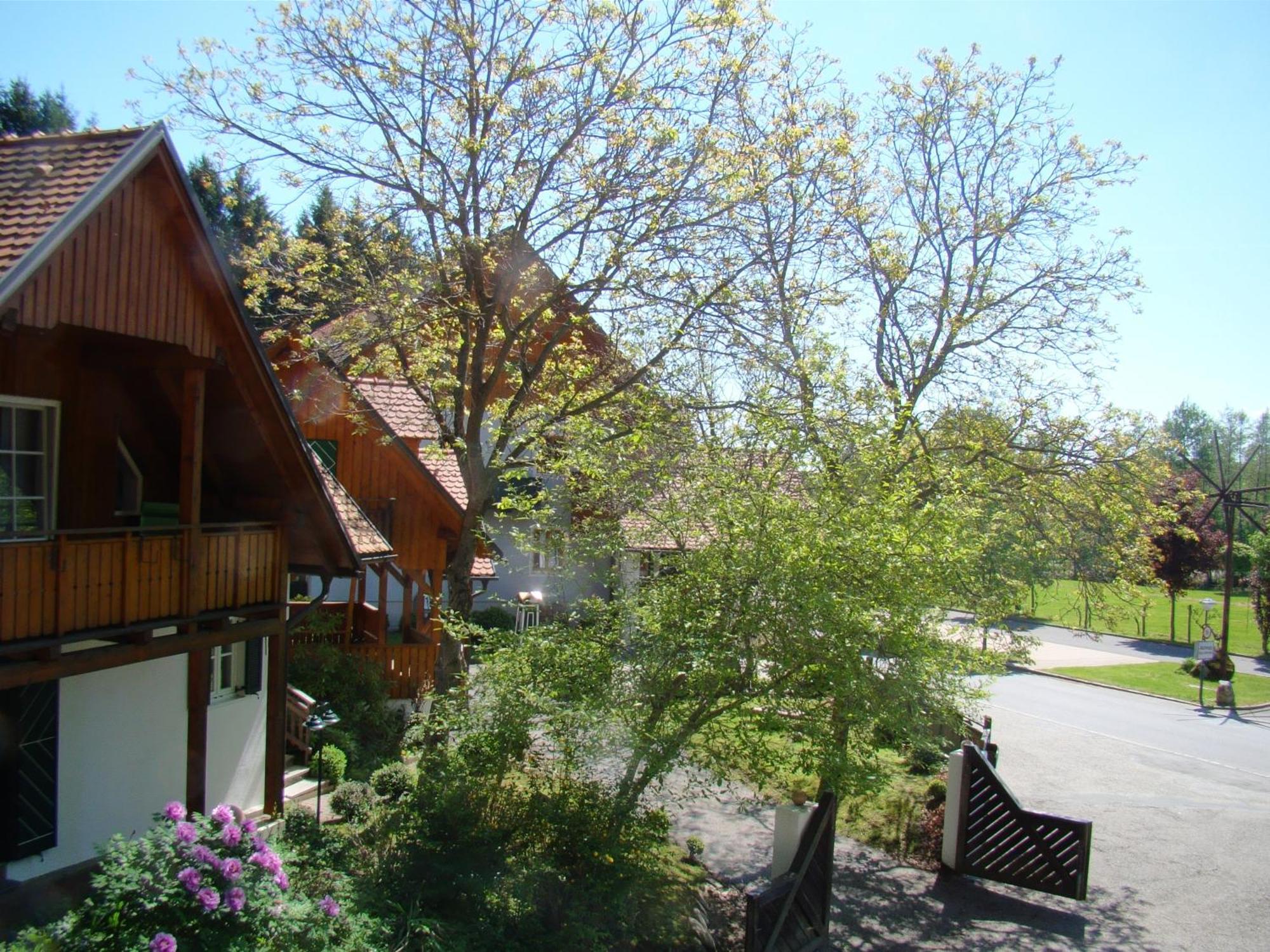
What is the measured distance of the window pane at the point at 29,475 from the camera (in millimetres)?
8445

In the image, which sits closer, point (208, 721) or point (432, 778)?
point (432, 778)

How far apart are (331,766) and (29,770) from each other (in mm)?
5336

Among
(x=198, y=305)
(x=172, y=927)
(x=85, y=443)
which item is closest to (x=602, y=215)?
(x=198, y=305)

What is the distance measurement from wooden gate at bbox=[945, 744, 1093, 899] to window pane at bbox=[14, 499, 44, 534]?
35.1ft

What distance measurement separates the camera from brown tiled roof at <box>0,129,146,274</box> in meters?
7.00

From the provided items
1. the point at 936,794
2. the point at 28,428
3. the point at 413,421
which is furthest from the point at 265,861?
the point at 413,421

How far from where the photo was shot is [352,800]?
1220 centimetres

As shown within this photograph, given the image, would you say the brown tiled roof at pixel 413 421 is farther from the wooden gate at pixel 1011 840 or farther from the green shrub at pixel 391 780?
the wooden gate at pixel 1011 840

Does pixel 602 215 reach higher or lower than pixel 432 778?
higher

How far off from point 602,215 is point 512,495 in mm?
3851

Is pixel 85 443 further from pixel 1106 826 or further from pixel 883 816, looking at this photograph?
pixel 1106 826

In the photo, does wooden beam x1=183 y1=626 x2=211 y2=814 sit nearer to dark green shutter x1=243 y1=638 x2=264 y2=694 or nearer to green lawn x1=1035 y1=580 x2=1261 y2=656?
dark green shutter x1=243 y1=638 x2=264 y2=694

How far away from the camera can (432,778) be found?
9.06 metres

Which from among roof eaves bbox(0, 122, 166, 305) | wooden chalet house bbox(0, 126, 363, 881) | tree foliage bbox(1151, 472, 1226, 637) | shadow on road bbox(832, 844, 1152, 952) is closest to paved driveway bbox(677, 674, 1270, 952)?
shadow on road bbox(832, 844, 1152, 952)
